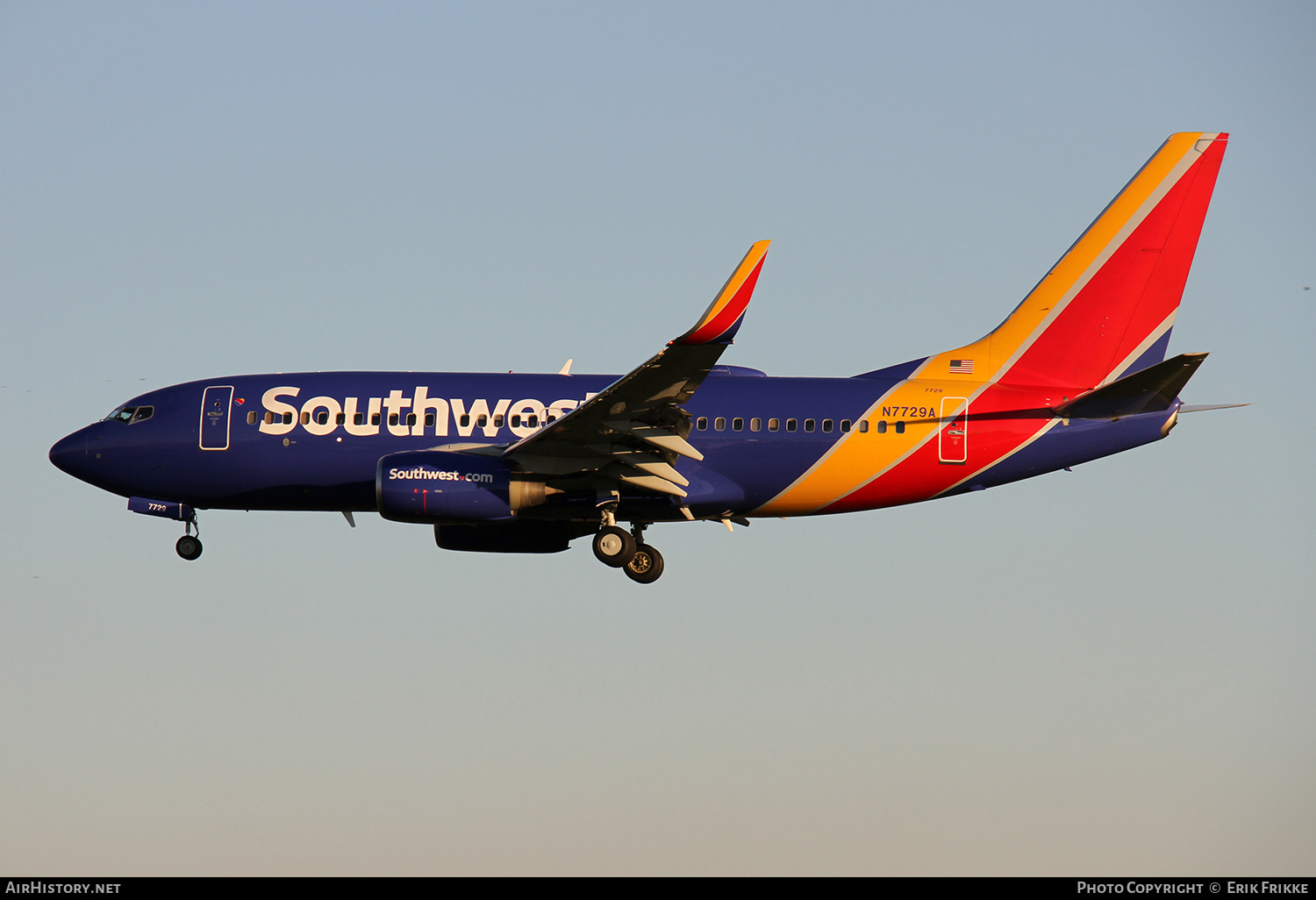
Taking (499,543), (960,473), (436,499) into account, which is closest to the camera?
(436,499)

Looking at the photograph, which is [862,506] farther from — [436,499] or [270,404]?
[270,404]

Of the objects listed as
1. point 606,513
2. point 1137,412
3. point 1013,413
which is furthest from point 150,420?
point 1137,412

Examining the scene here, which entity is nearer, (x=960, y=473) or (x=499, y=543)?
(x=960, y=473)

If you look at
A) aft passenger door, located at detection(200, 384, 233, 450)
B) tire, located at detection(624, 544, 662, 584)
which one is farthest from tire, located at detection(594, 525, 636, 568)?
aft passenger door, located at detection(200, 384, 233, 450)

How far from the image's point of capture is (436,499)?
33.7m

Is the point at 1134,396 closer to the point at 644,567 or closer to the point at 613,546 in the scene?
the point at 644,567

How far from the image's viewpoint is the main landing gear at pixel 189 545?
37938mm

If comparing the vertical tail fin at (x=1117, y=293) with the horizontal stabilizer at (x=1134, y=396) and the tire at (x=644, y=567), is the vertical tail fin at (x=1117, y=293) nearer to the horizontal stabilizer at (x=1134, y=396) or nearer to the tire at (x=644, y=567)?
the horizontal stabilizer at (x=1134, y=396)

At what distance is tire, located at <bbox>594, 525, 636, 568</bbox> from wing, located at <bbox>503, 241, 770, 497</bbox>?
123cm

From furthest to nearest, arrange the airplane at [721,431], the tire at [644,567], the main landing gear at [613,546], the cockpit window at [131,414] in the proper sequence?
the cockpit window at [131,414], the tire at [644,567], the main landing gear at [613,546], the airplane at [721,431]

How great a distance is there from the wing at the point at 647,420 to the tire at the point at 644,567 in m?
2.26

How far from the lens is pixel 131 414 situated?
125 feet

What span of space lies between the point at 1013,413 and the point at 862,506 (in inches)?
164

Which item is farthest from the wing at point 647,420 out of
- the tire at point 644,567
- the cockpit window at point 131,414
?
the cockpit window at point 131,414
